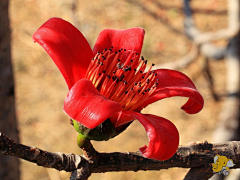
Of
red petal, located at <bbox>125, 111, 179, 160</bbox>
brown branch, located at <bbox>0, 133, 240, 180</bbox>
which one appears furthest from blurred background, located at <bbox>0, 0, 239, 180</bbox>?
red petal, located at <bbox>125, 111, 179, 160</bbox>

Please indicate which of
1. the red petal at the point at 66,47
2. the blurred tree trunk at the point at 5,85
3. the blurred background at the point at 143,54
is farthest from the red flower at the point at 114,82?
the blurred background at the point at 143,54

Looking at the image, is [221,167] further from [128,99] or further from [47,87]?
[47,87]

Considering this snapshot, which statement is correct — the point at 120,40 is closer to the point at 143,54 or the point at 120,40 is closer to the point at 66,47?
the point at 66,47

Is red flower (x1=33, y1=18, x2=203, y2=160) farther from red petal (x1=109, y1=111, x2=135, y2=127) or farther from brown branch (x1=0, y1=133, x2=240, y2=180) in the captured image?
brown branch (x1=0, y1=133, x2=240, y2=180)

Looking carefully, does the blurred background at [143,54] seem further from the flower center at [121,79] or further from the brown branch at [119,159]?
the flower center at [121,79]

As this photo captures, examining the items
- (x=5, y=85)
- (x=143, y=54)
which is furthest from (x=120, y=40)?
(x=143, y=54)
